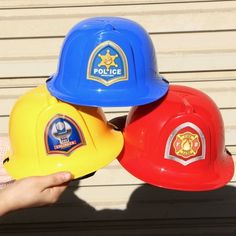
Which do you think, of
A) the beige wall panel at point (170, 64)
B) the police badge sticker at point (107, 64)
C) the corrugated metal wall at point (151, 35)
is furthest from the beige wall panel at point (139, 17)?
the police badge sticker at point (107, 64)

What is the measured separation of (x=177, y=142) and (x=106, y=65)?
48cm

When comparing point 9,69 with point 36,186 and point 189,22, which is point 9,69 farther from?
point 36,186

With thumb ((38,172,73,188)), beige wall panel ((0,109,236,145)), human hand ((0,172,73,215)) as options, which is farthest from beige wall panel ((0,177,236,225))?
thumb ((38,172,73,188))

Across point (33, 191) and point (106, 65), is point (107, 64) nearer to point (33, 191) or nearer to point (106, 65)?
point (106, 65)

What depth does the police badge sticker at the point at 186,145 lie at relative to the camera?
7.81ft

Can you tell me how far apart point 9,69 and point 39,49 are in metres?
0.28

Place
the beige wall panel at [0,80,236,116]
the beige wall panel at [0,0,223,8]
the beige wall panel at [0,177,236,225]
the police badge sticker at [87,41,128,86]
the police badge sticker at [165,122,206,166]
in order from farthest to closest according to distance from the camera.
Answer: the beige wall panel at [0,177,236,225], the beige wall panel at [0,80,236,116], the beige wall panel at [0,0,223,8], the police badge sticker at [165,122,206,166], the police badge sticker at [87,41,128,86]

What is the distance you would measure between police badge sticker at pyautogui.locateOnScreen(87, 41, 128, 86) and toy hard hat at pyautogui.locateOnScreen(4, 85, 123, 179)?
0.17m

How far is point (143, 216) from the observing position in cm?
451

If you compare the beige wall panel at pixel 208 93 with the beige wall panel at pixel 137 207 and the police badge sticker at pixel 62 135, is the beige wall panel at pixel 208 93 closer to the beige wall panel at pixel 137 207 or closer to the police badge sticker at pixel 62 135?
the beige wall panel at pixel 137 207

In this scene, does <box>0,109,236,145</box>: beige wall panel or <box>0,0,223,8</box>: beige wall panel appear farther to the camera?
<box>0,109,236,145</box>: beige wall panel

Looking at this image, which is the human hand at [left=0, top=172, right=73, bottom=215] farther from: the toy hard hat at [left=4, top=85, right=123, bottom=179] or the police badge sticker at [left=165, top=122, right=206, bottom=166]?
the police badge sticker at [left=165, top=122, right=206, bottom=166]

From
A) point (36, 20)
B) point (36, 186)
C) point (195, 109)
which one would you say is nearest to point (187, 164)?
point (195, 109)

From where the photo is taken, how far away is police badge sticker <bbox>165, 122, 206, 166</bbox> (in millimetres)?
2381
